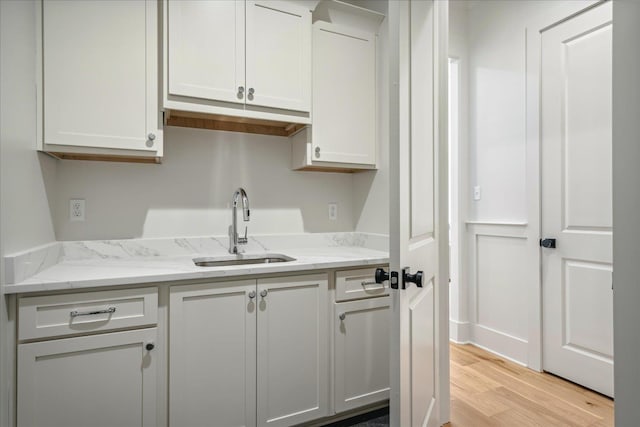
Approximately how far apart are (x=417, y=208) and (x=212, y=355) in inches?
42.1

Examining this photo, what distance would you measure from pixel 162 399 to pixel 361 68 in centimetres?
205

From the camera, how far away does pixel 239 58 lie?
1885 millimetres

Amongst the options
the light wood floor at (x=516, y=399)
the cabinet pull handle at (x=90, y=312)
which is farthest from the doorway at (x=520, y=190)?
the cabinet pull handle at (x=90, y=312)

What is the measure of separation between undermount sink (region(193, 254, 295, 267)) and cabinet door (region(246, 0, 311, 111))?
0.86 m

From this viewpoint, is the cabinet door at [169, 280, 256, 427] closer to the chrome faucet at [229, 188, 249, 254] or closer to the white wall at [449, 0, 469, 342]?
the chrome faucet at [229, 188, 249, 254]

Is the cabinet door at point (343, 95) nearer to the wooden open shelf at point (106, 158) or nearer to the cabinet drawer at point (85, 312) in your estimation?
the wooden open shelf at point (106, 158)

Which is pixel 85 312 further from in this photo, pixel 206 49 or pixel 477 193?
pixel 477 193

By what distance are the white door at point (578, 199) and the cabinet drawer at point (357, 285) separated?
1.25 metres

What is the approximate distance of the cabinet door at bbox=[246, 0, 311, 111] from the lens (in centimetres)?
192

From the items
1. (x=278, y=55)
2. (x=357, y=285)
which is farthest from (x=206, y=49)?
(x=357, y=285)

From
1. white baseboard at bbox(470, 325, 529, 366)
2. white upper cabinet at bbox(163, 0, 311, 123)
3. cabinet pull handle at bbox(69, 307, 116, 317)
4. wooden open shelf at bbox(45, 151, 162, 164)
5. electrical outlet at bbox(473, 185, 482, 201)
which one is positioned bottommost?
white baseboard at bbox(470, 325, 529, 366)

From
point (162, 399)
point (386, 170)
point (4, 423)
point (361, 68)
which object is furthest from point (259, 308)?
point (361, 68)

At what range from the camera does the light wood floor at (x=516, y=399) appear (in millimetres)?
1882

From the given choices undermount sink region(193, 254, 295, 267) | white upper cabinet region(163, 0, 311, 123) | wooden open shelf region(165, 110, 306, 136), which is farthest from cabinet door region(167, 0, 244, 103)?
undermount sink region(193, 254, 295, 267)
